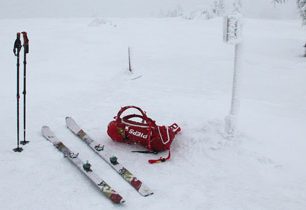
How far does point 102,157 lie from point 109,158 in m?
0.19

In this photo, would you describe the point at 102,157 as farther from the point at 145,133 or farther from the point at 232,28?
the point at 232,28

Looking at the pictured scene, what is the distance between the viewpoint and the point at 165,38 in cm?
2230

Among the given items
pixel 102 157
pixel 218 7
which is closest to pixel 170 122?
pixel 102 157

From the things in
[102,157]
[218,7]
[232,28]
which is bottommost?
[102,157]

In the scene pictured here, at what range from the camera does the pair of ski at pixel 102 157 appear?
509cm

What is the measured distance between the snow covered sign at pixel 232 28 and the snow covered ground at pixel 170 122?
1.76 m

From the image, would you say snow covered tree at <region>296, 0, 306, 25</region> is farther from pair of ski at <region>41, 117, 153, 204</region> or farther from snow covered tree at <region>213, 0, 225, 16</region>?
snow covered tree at <region>213, 0, 225, 16</region>

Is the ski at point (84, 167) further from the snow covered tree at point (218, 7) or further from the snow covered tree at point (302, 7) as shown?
the snow covered tree at point (218, 7)

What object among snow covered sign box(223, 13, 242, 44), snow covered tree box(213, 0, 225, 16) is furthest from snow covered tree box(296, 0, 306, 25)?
snow covered tree box(213, 0, 225, 16)

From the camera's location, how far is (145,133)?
6.51m

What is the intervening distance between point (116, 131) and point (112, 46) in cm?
1249

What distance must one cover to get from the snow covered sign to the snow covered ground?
176cm

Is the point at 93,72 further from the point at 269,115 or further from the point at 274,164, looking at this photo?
the point at 274,164

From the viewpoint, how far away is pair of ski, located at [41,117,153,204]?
509 centimetres
